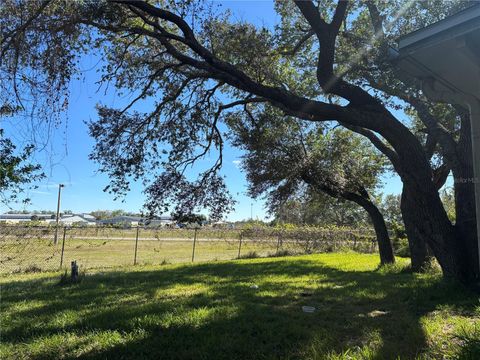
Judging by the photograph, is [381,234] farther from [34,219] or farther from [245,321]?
[34,219]

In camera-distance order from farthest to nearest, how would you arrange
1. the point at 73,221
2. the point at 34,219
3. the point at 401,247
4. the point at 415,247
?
the point at 73,221
the point at 34,219
the point at 401,247
the point at 415,247

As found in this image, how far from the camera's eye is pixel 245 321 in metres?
5.83

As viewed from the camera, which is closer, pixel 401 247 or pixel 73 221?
pixel 401 247

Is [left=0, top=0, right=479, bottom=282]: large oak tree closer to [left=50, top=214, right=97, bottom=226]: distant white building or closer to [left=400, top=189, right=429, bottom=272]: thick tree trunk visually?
[left=400, top=189, right=429, bottom=272]: thick tree trunk

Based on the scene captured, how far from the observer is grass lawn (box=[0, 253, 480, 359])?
4.59 m

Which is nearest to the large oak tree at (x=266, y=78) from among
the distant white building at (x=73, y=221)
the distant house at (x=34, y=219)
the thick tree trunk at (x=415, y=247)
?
the thick tree trunk at (x=415, y=247)

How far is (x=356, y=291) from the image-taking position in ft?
27.2

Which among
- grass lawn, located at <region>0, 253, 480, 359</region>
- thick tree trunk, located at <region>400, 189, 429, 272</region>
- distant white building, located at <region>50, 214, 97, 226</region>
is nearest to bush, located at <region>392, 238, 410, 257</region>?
thick tree trunk, located at <region>400, 189, 429, 272</region>

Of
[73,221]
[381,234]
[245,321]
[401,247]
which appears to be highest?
[381,234]

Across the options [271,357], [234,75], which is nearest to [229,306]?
[271,357]

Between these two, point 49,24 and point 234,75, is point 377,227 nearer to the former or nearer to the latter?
point 234,75

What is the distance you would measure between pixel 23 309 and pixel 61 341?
272cm

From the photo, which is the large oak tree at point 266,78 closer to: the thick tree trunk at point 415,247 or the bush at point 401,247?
the thick tree trunk at point 415,247

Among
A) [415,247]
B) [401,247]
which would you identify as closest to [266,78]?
[415,247]
